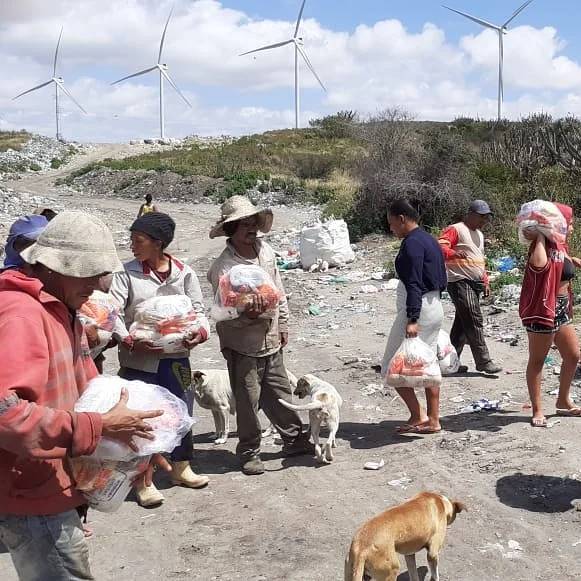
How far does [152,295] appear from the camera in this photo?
465 cm

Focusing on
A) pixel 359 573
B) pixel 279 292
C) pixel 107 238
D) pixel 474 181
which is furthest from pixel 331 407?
pixel 474 181

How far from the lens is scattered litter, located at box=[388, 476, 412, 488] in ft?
16.1

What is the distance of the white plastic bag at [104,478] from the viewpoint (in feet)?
7.85

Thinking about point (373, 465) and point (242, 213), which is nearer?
point (242, 213)

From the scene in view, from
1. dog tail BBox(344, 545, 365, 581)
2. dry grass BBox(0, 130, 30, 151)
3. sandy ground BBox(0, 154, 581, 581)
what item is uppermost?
dry grass BBox(0, 130, 30, 151)

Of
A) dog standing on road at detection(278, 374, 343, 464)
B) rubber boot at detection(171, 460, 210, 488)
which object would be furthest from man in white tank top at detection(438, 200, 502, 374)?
rubber boot at detection(171, 460, 210, 488)

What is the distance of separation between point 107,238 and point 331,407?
3183 mm

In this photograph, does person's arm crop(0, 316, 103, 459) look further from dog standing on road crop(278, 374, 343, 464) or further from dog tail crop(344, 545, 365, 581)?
dog standing on road crop(278, 374, 343, 464)

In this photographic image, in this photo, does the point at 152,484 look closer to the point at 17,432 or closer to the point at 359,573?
the point at 359,573

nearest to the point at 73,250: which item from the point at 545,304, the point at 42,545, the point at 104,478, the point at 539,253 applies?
the point at 104,478

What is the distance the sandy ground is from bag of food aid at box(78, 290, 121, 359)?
1152mm

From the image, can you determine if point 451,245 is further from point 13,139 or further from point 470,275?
point 13,139

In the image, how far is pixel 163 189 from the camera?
34.0 metres

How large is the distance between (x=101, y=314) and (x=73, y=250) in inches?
79.3
